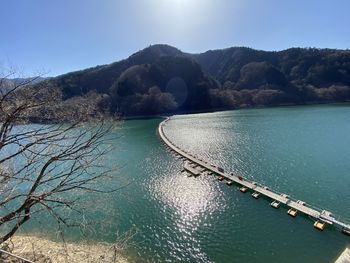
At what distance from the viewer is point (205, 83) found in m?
134

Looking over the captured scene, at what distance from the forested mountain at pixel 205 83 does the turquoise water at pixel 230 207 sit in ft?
239

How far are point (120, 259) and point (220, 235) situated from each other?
20.0 ft

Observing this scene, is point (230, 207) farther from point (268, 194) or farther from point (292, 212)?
point (292, 212)

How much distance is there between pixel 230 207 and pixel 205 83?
116685 millimetres

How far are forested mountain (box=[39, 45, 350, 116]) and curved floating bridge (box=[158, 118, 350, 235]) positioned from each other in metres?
71.2

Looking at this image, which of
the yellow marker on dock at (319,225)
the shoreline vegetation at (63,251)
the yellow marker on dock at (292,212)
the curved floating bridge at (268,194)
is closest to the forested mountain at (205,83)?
the curved floating bridge at (268,194)

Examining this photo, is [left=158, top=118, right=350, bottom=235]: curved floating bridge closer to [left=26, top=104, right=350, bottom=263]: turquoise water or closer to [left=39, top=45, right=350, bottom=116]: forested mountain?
[left=26, top=104, right=350, bottom=263]: turquoise water

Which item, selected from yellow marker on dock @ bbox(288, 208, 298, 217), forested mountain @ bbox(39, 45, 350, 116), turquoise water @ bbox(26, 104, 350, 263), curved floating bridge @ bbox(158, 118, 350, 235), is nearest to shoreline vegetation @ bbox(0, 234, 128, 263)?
turquoise water @ bbox(26, 104, 350, 263)

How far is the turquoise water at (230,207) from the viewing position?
15.7 metres

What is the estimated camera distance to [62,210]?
21500 mm

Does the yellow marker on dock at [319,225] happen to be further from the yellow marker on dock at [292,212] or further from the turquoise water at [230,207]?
the yellow marker on dock at [292,212]

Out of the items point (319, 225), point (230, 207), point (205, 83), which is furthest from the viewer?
point (205, 83)

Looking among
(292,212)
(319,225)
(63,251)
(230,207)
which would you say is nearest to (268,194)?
(292,212)

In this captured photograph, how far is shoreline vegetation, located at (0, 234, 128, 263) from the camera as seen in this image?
13797mm
